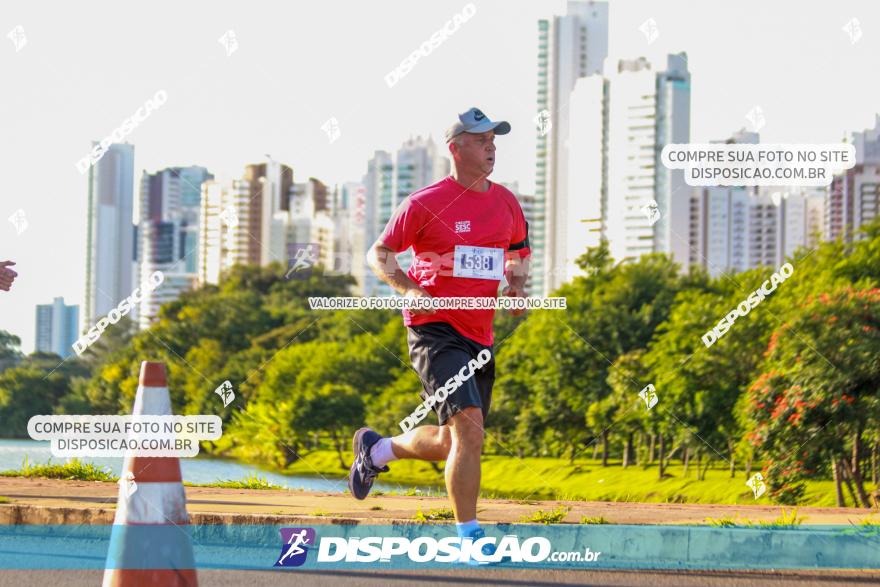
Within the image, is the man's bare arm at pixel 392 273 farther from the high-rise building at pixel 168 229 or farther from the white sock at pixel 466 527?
the high-rise building at pixel 168 229

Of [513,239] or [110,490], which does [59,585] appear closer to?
[513,239]

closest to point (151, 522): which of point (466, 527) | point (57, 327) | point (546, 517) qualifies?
point (466, 527)

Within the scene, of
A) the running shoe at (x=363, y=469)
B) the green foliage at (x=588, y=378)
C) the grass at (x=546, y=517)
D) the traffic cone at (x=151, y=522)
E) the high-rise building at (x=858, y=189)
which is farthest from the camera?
the high-rise building at (x=858, y=189)

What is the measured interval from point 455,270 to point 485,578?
1.49 metres

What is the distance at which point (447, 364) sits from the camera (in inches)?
240

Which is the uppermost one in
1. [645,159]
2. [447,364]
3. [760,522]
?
[645,159]

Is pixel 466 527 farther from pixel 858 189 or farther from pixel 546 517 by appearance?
pixel 858 189

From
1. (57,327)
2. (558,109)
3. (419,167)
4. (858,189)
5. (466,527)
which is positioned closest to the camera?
(466,527)

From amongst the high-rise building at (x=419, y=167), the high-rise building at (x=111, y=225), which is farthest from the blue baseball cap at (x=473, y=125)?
the high-rise building at (x=419, y=167)

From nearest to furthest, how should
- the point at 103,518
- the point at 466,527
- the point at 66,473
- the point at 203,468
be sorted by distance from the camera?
1. the point at 466,527
2. the point at 103,518
3. the point at 66,473
4. the point at 203,468

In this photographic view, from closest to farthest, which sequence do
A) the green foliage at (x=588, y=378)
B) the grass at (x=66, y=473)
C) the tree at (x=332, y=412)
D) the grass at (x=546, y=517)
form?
the grass at (x=546, y=517), the green foliage at (x=588, y=378), the grass at (x=66, y=473), the tree at (x=332, y=412)

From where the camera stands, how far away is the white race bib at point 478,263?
6.21 meters

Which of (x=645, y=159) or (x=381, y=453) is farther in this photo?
(x=645, y=159)

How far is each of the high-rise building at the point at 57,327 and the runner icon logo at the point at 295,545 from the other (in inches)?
321
